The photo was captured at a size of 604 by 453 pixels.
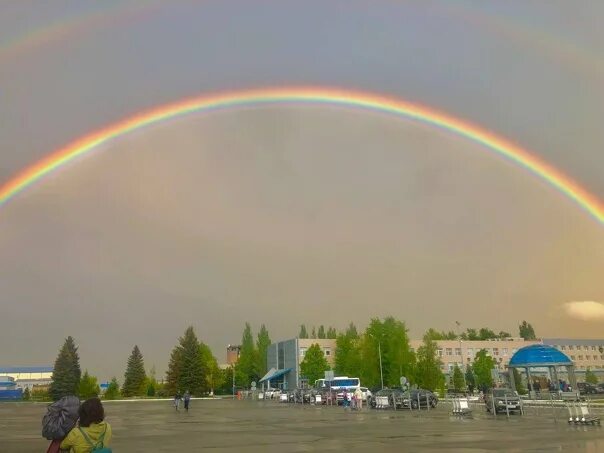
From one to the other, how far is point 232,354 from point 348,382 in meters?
128

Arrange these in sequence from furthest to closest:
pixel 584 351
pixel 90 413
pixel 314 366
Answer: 1. pixel 584 351
2. pixel 314 366
3. pixel 90 413

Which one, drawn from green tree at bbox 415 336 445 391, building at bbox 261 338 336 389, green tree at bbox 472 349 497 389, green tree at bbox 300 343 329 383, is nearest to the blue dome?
green tree at bbox 415 336 445 391

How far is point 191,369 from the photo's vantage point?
363 feet

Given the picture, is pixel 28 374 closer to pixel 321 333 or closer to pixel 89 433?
pixel 321 333

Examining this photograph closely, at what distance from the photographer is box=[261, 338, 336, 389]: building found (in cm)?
11381

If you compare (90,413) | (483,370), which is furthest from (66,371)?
(90,413)

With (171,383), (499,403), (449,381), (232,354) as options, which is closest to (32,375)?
(232,354)

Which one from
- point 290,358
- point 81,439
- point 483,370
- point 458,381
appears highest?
point 290,358

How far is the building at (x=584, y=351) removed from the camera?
493 feet

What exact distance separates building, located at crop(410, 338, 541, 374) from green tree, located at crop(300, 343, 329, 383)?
1175 inches

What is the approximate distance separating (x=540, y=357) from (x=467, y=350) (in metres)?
87.8

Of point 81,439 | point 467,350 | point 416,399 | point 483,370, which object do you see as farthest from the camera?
point 467,350

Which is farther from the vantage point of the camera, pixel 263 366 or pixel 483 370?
pixel 263 366

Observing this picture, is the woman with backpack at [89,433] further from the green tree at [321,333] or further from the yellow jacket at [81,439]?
the green tree at [321,333]
